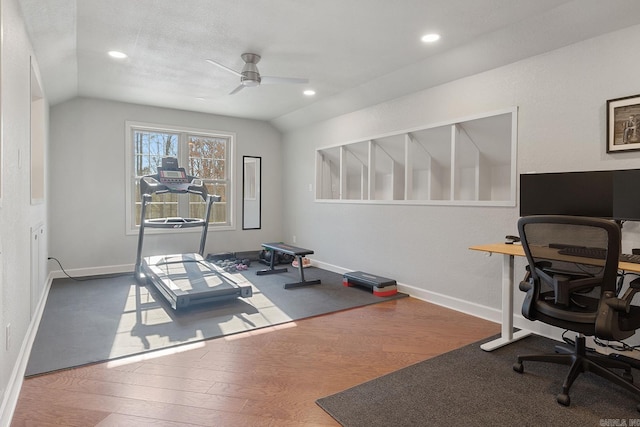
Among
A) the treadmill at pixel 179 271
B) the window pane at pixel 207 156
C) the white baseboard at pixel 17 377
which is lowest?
the white baseboard at pixel 17 377

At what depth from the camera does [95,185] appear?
547 cm

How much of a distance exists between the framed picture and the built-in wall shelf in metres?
0.73

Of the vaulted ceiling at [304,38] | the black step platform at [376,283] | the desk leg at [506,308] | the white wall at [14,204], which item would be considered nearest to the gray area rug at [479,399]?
the desk leg at [506,308]

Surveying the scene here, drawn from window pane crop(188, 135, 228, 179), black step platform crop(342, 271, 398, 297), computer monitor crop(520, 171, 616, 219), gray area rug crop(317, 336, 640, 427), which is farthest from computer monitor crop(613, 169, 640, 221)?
window pane crop(188, 135, 228, 179)

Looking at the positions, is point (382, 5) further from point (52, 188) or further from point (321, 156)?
point (52, 188)

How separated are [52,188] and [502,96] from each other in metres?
5.88

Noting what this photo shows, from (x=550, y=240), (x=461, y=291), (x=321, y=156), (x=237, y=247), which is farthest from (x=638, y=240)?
(x=237, y=247)

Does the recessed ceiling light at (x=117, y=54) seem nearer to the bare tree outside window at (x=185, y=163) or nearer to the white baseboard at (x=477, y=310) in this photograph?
the bare tree outside window at (x=185, y=163)

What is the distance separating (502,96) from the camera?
346cm

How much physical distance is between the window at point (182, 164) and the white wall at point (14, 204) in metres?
2.97

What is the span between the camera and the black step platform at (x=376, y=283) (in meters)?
4.34

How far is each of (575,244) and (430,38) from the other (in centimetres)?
221

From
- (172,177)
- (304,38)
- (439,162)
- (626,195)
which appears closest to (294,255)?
(172,177)

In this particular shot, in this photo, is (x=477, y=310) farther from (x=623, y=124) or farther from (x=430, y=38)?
(x=430, y=38)
